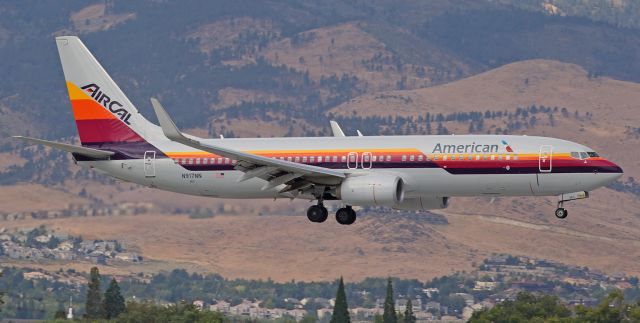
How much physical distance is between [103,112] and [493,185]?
22.2 metres

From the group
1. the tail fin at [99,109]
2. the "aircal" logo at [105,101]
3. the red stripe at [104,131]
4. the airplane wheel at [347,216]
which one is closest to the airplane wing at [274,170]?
the airplane wheel at [347,216]

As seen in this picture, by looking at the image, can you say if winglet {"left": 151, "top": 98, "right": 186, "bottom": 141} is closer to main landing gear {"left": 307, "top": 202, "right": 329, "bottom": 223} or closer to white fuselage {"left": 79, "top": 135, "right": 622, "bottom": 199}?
white fuselage {"left": 79, "top": 135, "right": 622, "bottom": 199}

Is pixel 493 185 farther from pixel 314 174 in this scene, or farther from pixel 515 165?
pixel 314 174

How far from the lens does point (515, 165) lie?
7919 centimetres

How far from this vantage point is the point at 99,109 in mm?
89062

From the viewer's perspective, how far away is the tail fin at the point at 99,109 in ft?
287

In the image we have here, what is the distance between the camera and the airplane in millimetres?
79125

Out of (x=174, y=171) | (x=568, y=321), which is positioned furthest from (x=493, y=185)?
(x=568, y=321)

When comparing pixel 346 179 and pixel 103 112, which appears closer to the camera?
pixel 346 179

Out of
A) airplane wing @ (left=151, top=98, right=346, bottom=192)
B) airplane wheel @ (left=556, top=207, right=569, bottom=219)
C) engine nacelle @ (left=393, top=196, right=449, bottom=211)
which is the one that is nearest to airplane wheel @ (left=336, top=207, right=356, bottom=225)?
engine nacelle @ (left=393, top=196, right=449, bottom=211)

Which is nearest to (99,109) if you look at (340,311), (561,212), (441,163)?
(441,163)

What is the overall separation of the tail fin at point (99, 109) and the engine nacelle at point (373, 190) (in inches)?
487

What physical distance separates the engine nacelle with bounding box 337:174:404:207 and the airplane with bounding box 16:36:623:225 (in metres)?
0.05

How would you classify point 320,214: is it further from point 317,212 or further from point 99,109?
point 99,109
